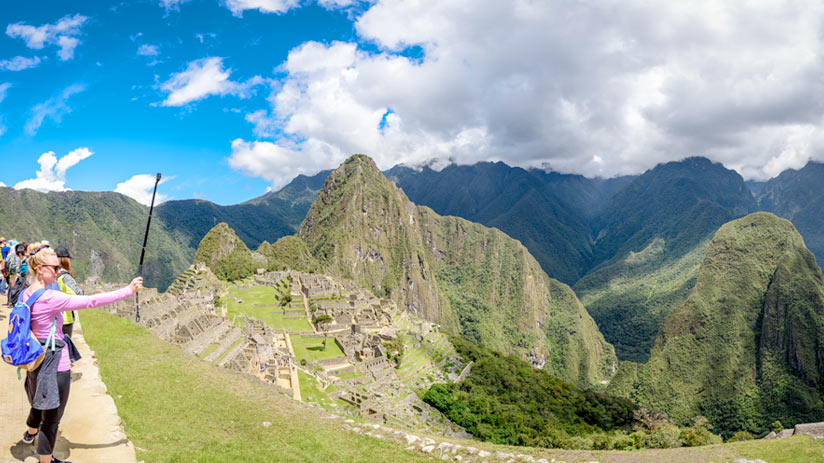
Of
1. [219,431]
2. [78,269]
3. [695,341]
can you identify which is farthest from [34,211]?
[695,341]

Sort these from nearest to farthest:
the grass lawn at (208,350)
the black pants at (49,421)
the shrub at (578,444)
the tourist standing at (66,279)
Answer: the black pants at (49,421), the tourist standing at (66,279), the grass lawn at (208,350), the shrub at (578,444)

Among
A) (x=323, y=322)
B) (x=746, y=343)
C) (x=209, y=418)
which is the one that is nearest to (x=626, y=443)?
(x=209, y=418)

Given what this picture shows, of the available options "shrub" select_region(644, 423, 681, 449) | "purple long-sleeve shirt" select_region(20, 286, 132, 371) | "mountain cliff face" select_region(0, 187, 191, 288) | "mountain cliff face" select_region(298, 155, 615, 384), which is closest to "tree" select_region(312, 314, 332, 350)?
"shrub" select_region(644, 423, 681, 449)

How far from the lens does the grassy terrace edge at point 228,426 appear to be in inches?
347

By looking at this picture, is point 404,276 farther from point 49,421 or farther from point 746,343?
point 49,421

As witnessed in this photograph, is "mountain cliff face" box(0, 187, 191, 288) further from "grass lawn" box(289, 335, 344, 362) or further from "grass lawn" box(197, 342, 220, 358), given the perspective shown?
"grass lawn" box(197, 342, 220, 358)

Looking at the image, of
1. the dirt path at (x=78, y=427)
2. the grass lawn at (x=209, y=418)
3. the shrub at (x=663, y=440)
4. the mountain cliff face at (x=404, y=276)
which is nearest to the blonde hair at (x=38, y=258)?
the dirt path at (x=78, y=427)

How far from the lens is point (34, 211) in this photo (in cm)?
15950

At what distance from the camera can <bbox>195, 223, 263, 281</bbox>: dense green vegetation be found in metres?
72.9

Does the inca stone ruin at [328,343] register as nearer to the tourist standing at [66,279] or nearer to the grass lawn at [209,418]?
the grass lawn at [209,418]

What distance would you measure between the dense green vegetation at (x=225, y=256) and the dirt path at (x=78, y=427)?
64400 millimetres

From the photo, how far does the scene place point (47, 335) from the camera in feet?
18.9

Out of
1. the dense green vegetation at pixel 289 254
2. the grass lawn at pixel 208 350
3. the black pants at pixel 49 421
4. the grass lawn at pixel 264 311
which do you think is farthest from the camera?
the dense green vegetation at pixel 289 254

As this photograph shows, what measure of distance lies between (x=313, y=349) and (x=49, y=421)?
113 ft
